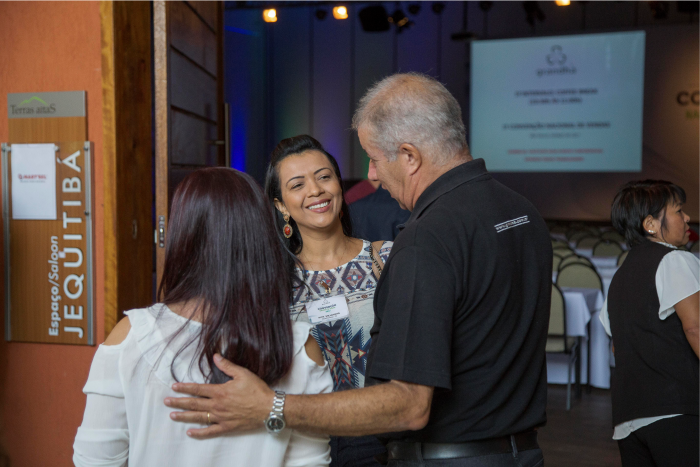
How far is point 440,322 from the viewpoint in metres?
1.12

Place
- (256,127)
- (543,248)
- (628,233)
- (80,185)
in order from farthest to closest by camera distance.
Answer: (256,127), (80,185), (628,233), (543,248)

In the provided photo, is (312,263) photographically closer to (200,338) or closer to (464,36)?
(200,338)

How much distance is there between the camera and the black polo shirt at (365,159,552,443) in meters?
1.12

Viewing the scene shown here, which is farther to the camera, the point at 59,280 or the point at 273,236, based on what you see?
the point at 59,280

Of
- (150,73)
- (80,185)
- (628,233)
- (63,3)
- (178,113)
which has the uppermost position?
(63,3)

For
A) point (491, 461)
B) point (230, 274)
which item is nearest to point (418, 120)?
point (230, 274)

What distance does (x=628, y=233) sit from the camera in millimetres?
2209

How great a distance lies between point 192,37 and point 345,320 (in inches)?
76.6

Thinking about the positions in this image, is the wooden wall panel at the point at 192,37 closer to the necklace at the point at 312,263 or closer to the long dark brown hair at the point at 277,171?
the long dark brown hair at the point at 277,171

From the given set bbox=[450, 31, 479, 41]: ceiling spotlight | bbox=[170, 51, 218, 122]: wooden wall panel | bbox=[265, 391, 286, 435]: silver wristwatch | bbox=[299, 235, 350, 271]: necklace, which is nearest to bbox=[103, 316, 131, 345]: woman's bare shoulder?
bbox=[265, 391, 286, 435]: silver wristwatch

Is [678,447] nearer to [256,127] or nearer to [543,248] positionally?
[543,248]

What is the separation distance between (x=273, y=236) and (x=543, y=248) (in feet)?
2.01

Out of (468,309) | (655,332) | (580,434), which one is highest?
(468,309)

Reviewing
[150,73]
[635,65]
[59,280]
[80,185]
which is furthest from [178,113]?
[635,65]
